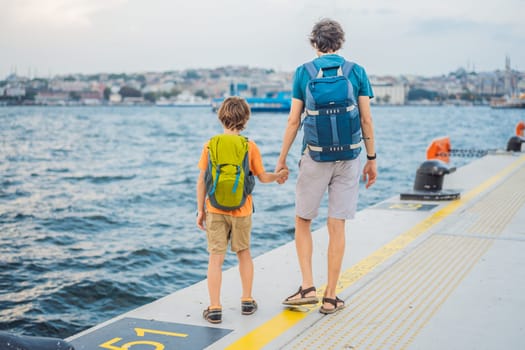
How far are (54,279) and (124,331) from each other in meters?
4.75

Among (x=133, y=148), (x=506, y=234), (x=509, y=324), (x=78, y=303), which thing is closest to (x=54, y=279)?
(x=78, y=303)

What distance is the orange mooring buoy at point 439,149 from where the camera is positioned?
1593cm

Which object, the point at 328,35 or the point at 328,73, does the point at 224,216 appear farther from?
Answer: the point at 328,35

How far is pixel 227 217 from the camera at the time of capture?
4434 mm

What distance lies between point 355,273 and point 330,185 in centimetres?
134

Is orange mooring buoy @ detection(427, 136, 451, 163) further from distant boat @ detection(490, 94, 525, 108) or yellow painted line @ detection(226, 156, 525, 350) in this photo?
distant boat @ detection(490, 94, 525, 108)

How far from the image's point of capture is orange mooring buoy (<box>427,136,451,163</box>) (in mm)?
15927

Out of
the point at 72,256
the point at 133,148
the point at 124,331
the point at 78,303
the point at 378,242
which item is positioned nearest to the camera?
the point at 124,331

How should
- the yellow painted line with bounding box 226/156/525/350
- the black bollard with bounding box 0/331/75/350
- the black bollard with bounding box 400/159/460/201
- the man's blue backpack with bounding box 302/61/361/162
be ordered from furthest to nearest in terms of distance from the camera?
the black bollard with bounding box 400/159/460/201 < the man's blue backpack with bounding box 302/61/361/162 < the yellow painted line with bounding box 226/156/525/350 < the black bollard with bounding box 0/331/75/350

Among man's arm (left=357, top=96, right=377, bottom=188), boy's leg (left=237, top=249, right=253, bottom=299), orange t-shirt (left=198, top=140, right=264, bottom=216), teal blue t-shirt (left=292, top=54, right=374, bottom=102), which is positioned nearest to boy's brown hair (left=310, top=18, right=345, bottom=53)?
teal blue t-shirt (left=292, top=54, right=374, bottom=102)

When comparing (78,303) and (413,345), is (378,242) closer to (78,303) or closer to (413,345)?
(413,345)

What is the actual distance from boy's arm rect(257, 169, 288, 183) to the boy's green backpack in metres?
0.16

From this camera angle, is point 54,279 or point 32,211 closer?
point 54,279

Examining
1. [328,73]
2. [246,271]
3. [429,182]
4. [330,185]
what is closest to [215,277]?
[246,271]
